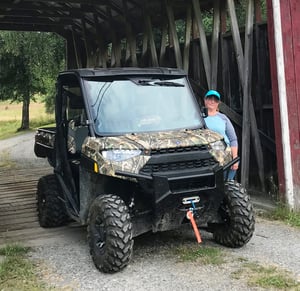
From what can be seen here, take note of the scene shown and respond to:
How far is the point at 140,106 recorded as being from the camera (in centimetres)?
573

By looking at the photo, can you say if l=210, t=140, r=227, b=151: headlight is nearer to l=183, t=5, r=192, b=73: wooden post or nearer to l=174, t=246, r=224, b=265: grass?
l=174, t=246, r=224, b=265: grass

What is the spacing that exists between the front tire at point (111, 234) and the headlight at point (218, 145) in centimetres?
124

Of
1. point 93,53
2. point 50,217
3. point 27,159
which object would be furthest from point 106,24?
point 50,217

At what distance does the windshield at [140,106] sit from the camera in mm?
5574

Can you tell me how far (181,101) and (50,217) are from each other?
270 cm

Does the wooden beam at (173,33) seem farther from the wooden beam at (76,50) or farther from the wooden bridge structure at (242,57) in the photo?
the wooden beam at (76,50)

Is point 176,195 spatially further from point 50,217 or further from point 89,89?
point 50,217

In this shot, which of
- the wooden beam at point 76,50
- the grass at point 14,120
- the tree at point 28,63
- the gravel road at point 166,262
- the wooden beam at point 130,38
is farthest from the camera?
the grass at point 14,120

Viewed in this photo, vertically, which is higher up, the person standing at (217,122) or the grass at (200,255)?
the person standing at (217,122)

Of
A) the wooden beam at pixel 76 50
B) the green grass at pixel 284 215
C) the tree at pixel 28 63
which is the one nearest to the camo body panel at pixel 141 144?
the green grass at pixel 284 215

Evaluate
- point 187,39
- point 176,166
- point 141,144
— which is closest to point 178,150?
point 176,166

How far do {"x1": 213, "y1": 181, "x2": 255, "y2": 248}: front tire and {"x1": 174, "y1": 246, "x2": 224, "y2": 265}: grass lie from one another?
0.23 meters

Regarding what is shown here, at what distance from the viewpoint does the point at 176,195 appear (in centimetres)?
497

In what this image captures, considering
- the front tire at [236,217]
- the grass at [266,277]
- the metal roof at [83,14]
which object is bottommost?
the grass at [266,277]
